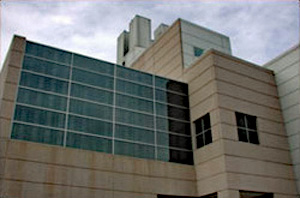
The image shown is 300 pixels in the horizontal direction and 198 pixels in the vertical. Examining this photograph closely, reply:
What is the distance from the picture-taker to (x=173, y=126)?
28531 mm

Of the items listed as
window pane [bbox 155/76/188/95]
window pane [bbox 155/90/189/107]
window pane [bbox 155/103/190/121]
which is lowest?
window pane [bbox 155/103/190/121]

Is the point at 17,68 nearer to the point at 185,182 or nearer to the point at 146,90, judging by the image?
the point at 146,90

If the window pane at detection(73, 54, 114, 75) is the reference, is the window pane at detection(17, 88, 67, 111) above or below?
below

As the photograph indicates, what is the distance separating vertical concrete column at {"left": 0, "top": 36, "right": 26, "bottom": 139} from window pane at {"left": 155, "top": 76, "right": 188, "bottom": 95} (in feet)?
35.2

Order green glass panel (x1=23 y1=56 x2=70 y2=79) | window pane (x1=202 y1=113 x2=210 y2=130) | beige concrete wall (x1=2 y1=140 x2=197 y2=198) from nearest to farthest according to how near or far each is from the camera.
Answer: beige concrete wall (x1=2 y1=140 x2=197 y2=198)
green glass panel (x1=23 y1=56 x2=70 y2=79)
window pane (x1=202 y1=113 x2=210 y2=130)

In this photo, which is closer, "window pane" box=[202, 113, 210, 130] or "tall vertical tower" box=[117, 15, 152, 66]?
"window pane" box=[202, 113, 210, 130]

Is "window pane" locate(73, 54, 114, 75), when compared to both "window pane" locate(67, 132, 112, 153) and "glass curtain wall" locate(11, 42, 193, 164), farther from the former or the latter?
"window pane" locate(67, 132, 112, 153)

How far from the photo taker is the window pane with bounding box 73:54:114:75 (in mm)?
26969

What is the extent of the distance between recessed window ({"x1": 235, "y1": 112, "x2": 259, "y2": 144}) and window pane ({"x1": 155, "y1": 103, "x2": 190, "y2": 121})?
4175mm

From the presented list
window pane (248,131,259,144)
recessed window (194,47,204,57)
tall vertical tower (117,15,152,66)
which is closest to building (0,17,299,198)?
window pane (248,131,259,144)

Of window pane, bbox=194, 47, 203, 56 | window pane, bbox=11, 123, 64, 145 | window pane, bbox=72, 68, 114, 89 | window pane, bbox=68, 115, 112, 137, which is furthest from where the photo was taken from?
window pane, bbox=194, 47, 203, 56

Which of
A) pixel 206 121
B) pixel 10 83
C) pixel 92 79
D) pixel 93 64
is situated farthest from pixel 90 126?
pixel 206 121

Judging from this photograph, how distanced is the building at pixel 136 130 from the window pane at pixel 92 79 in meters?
0.08

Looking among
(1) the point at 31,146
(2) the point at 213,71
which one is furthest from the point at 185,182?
(1) the point at 31,146
